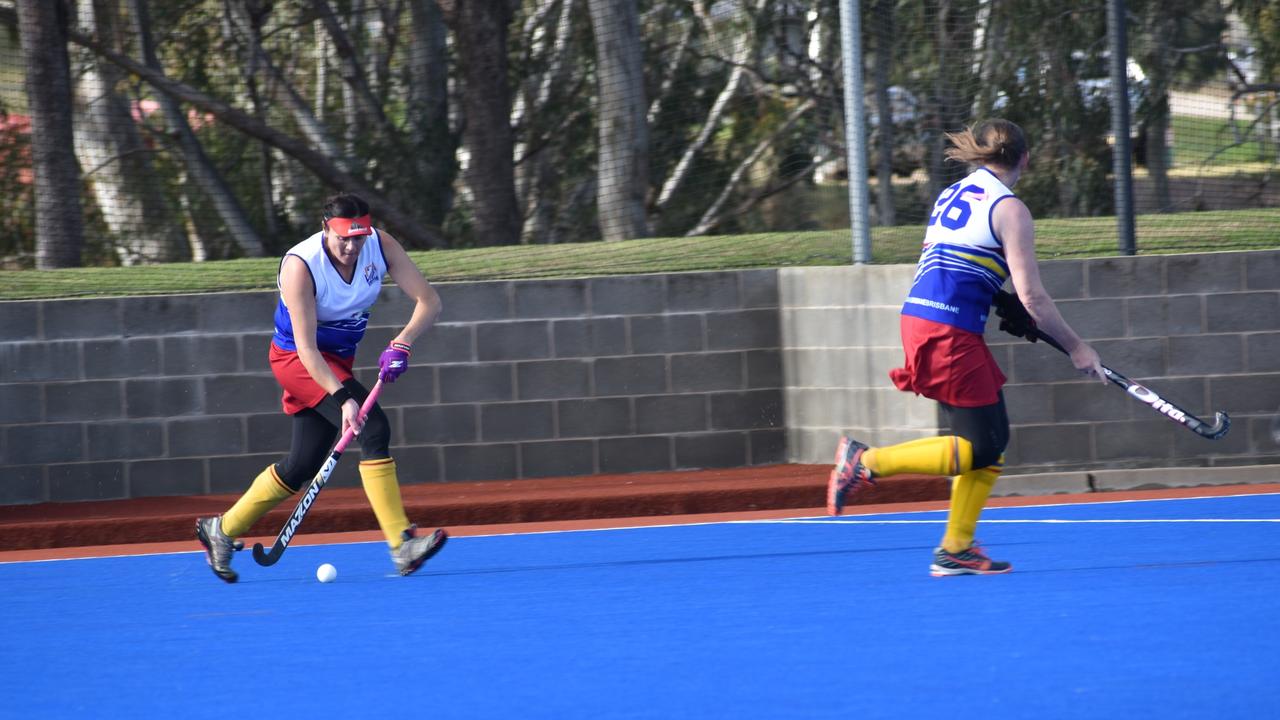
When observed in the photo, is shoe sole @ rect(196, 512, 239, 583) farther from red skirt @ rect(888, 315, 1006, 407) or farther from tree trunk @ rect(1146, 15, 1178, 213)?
tree trunk @ rect(1146, 15, 1178, 213)

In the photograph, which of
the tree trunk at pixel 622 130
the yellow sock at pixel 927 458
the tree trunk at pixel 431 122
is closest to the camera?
the yellow sock at pixel 927 458

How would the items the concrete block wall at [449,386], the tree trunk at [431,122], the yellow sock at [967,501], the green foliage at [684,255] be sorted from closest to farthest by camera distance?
the yellow sock at [967,501], the concrete block wall at [449,386], the green foliage at [684,255], the tree trunk at [431,122]

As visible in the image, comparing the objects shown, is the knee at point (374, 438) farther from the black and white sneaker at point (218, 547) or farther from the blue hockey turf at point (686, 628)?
the black and white sneaker at point (218, 547)

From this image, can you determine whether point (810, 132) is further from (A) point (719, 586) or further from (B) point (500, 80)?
(A) point (719, 586)

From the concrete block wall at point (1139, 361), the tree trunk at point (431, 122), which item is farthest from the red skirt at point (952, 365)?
the tree trunk at point (431, 122)

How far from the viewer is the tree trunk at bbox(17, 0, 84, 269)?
12812 millimetres

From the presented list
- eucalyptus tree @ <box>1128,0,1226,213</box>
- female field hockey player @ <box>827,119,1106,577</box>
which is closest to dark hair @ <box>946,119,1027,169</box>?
female field hockey player @ <box>827,119,1106,577</box>

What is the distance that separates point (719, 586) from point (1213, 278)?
14.9 ft

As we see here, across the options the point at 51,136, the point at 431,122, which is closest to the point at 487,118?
the point at 431,122

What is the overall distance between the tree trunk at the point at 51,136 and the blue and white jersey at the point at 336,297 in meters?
5.90

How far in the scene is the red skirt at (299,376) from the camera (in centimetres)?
730

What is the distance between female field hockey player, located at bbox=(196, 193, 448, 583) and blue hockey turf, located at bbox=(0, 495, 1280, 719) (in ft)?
1.02

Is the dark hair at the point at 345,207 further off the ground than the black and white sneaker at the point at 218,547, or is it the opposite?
the dark hair at the point at 345,207

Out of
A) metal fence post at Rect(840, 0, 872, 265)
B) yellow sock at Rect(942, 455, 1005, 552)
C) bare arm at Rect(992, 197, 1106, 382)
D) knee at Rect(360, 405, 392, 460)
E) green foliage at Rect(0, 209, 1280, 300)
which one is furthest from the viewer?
green foliage at Rect(0, 209, 1280, 300)
